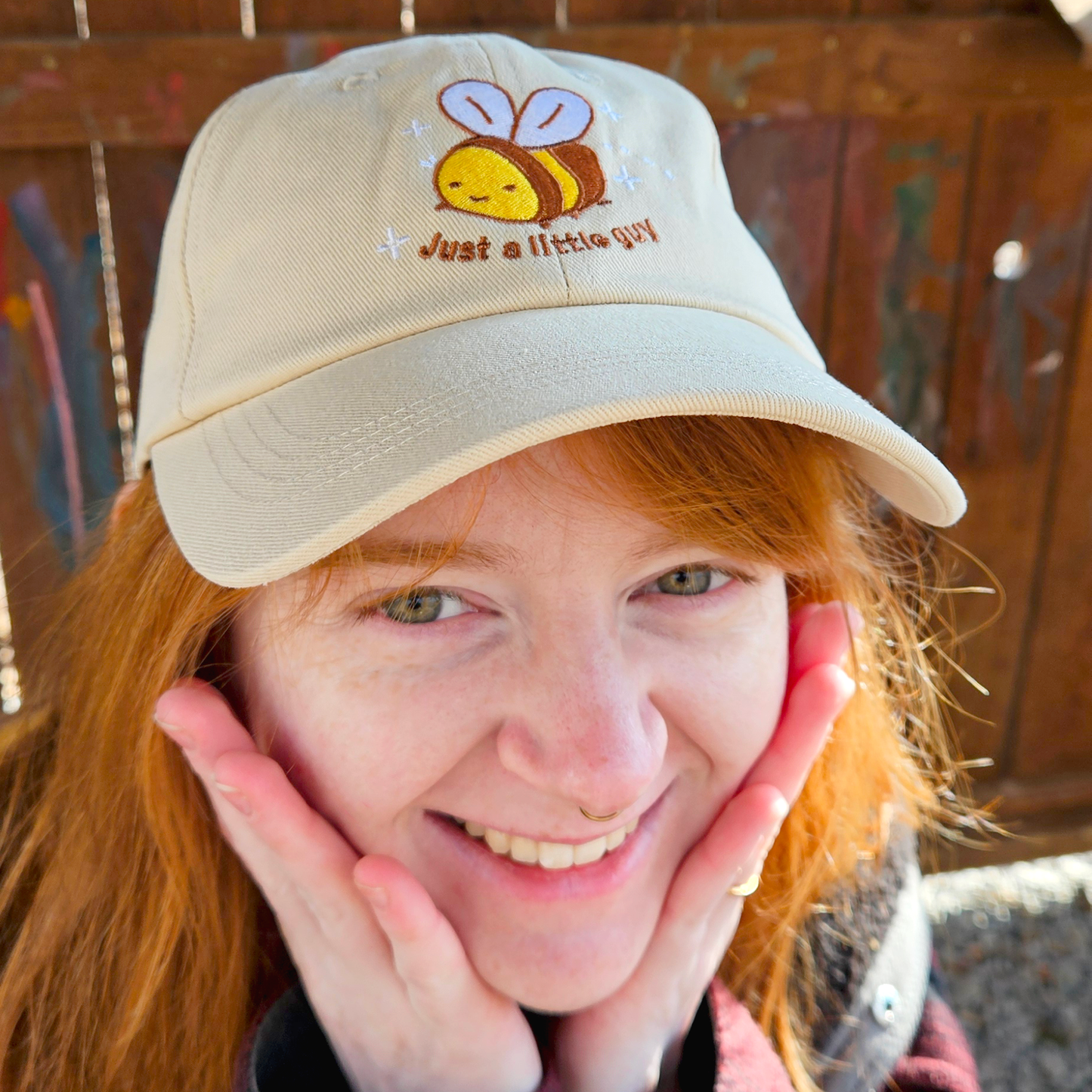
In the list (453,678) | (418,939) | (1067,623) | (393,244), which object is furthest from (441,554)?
(1067,623)

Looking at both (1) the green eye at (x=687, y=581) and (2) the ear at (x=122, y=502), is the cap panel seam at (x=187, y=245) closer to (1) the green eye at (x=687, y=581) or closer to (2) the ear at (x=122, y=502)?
(2) the ear at (x=122, y=502)

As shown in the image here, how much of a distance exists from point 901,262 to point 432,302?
1.35 metres

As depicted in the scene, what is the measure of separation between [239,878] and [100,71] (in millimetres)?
1163

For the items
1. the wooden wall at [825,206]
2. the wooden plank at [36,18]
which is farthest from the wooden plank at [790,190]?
the wooden plank at [36,18]

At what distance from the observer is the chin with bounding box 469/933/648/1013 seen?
1.14 metres

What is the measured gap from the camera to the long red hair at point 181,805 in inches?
43.8

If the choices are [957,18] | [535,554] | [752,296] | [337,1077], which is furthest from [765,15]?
[337,1077]

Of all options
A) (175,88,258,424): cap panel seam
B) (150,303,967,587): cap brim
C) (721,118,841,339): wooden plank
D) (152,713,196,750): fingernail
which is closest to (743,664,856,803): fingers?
→ (150,303,967,587): cap brim

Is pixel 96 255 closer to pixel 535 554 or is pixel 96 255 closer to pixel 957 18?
pixel 535 554

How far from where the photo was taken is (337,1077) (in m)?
1.32

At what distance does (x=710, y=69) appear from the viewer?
1.82 meters

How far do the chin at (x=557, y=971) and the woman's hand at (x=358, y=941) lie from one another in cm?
4

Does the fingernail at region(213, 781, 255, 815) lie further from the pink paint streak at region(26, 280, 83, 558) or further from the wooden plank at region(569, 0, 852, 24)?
the wooden plank at region(569, 0, 852, 24)

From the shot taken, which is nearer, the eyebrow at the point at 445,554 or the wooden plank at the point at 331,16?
the eyebrow at the point at 445,554
